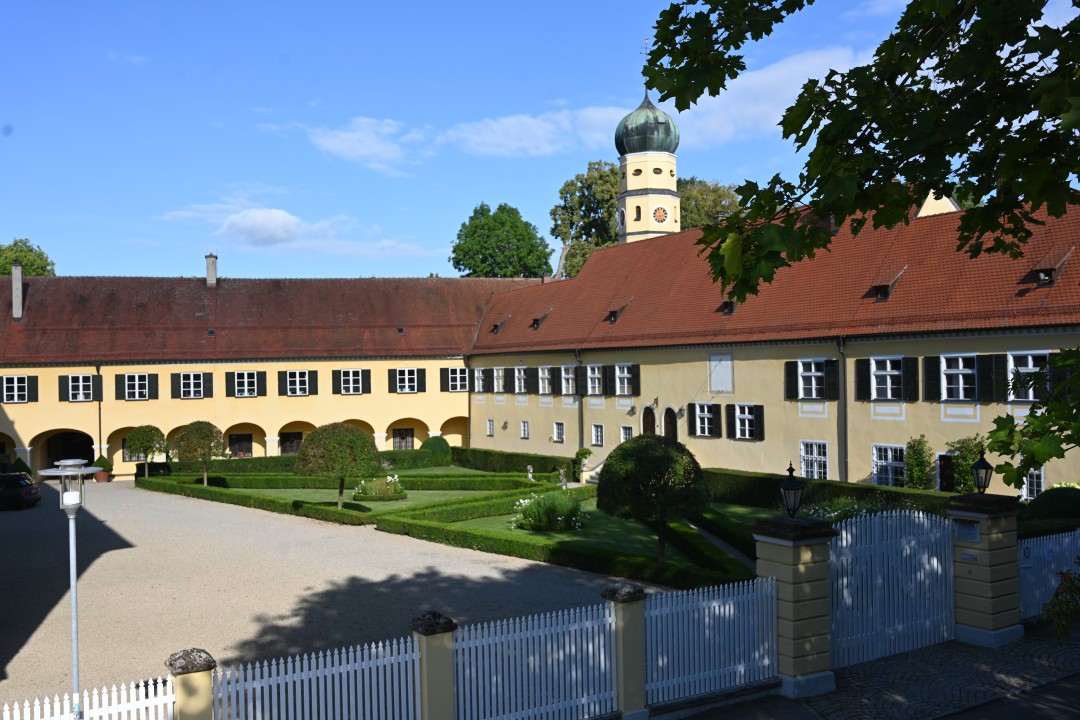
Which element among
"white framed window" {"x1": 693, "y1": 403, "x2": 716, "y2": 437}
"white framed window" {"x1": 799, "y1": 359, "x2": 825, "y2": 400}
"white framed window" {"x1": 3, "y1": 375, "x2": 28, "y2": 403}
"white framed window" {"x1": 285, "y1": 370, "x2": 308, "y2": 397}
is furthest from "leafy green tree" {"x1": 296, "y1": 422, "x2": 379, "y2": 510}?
"white framed window" {"x1": 3, "y1": 375, "x2": 28, "y2": 403}

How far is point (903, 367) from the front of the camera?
22.6 metres

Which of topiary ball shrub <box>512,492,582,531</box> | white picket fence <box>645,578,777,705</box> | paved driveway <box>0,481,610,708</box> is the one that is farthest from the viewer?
topiary ball shrub <box>512,492,582,531</box>

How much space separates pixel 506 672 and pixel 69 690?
5513 millimetres

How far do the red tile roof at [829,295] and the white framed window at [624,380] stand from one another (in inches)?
34.3

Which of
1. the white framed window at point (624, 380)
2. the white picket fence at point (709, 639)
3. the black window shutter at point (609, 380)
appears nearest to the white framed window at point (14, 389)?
the black window shutter at point (609, 380)

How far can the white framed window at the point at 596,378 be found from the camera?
33.3m

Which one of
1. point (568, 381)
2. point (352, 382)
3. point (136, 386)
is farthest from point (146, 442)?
point (568, 381)

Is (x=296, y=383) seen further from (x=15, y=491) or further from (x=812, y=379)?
(x=812, y=379)

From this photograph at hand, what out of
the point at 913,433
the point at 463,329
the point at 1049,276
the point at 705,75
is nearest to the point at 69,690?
the point at 705,75

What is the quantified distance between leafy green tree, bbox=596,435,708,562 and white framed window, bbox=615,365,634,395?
14081 mm

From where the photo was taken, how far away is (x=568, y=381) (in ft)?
116

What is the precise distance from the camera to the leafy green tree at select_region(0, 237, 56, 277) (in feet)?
199

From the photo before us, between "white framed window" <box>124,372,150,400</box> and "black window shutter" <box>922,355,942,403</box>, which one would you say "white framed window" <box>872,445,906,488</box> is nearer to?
"black window shutter" <box>922,355,942,403</box>

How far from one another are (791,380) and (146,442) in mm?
24040
